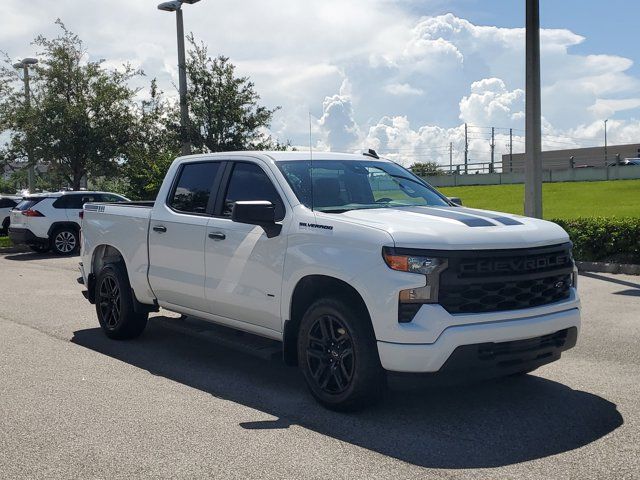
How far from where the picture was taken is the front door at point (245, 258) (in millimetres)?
5926

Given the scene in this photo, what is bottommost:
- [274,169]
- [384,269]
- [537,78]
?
[384,269]

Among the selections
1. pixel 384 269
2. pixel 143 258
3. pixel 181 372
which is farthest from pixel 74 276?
pixel 384 269

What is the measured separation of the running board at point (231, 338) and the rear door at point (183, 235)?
460mm

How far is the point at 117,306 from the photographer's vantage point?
26.5 ft

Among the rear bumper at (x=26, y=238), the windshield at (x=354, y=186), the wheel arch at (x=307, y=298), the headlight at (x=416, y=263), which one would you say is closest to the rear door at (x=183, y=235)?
the windshield at (x=354, y=186)

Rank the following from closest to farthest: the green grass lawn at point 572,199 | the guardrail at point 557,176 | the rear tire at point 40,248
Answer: the rear tire at point 40,248 < the green grass lawn at point 572,199 < the guardrail at point 557,176

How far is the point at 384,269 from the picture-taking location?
4984 mm

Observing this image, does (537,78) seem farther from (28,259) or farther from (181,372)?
(28,259)

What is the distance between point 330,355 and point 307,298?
0.54m

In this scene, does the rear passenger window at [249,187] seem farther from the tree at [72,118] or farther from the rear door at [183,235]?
the tree at [72,118]

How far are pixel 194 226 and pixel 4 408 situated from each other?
215cm

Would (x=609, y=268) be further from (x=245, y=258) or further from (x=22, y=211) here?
(x=22, y=211)

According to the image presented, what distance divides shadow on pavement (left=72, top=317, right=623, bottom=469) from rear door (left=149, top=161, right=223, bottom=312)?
712 mm

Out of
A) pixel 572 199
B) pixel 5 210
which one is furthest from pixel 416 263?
pixel 5 210
